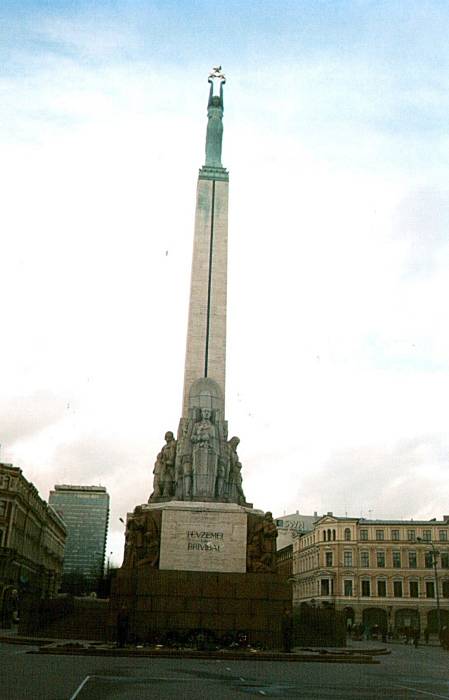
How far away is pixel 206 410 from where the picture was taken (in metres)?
32.8

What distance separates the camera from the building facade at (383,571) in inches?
2800

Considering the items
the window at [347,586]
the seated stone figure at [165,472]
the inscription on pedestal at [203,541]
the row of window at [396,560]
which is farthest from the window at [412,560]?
the inscription on pedestal at [203,541]

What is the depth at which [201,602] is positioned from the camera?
88.7 ft

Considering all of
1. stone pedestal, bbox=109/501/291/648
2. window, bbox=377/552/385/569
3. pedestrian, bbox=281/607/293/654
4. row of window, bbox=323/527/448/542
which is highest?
row of window, bbox=323/527/448/542

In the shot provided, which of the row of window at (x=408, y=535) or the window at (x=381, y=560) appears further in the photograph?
the row of window at (x=408, y=535)

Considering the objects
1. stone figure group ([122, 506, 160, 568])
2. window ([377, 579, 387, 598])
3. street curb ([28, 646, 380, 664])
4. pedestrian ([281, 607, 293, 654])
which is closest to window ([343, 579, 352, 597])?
window ([377, 579, 387, 598])

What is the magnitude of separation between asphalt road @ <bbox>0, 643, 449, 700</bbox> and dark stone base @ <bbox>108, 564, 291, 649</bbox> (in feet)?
19.2

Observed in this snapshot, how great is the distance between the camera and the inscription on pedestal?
1142 inches

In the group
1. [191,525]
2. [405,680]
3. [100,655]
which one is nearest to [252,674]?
[405,680]

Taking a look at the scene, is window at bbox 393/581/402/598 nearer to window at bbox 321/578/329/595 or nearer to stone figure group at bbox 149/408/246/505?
window at bbox 321/578/329/595

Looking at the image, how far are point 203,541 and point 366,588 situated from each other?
49.3 meters

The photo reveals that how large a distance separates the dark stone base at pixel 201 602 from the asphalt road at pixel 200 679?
586cm

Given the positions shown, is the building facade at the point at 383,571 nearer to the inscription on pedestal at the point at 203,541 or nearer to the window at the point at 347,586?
the window at the point at 347,586

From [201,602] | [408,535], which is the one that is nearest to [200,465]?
[201,602]
